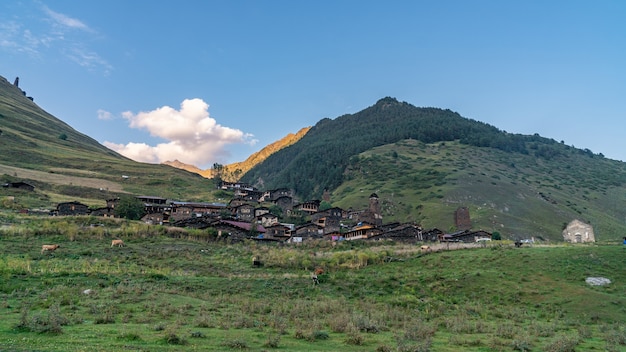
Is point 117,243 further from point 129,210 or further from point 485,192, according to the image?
point 485,192

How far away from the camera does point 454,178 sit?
146 meters

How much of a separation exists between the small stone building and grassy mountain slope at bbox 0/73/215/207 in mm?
91586

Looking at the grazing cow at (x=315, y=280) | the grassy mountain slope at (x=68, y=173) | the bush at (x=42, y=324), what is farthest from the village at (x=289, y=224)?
the bush at (x=42, y=324)

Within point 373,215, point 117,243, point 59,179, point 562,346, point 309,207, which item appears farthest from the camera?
point 59,179

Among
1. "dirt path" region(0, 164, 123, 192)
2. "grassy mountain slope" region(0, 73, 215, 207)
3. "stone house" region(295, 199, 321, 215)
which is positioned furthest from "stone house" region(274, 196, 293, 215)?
"dirt path" region(0, 164, 123, 192)

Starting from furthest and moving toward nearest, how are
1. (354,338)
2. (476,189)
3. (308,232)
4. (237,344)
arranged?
(476,189), (308,232), (354,338), (237,344)

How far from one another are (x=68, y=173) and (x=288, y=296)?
120 m

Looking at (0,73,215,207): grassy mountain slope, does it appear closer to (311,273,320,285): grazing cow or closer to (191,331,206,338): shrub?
(311,273,320,285): grazing cow

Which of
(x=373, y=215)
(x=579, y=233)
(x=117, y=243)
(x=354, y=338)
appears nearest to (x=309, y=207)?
(x=373, y=215)

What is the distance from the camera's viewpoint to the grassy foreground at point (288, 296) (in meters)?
19.2

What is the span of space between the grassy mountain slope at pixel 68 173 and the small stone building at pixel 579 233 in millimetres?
91586

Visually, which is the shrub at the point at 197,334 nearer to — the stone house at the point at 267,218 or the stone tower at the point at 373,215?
the stone house at the point at 267,218

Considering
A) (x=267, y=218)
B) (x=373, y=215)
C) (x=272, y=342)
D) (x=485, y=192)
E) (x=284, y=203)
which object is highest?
(x=485, y=192)

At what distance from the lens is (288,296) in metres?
34.6
